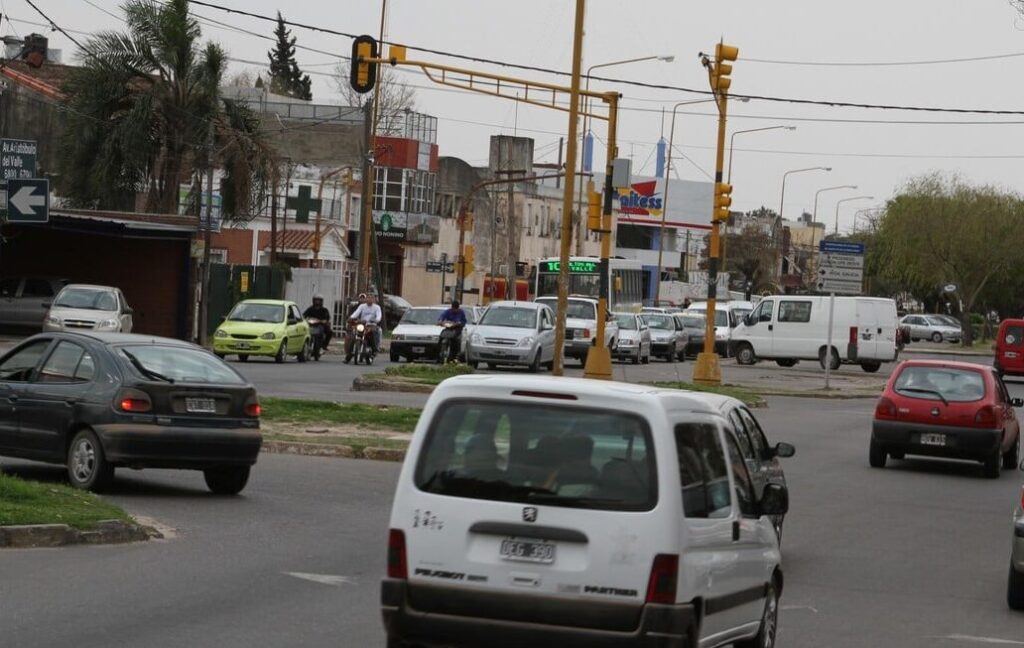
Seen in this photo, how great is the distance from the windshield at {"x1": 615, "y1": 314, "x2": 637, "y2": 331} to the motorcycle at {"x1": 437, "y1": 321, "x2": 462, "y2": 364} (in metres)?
11.3

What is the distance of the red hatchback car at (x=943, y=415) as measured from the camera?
75.5 feet

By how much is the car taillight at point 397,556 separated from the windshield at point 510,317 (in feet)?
113

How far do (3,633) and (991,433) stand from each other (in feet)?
53.8

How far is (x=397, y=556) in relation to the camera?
8.08 meters

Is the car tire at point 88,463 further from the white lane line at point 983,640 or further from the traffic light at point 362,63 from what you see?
the traffic light at point 362,63

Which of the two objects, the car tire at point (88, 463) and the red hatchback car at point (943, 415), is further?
the red hatchback car at point (943, 415)

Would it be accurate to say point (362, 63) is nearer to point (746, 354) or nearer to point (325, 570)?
point (325, 570)

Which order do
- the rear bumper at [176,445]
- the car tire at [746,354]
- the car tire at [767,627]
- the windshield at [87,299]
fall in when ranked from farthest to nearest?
the car tire at [746,354]
the windshield at [87,299]
the rear bumper at [176,445]
the car tire at [767,627]

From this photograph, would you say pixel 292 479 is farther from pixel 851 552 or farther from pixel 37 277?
pixel 37 277

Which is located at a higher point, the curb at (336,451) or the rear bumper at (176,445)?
the rear bumper at (176,445)

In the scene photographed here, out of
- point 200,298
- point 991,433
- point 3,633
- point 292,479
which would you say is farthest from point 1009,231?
point 3,633

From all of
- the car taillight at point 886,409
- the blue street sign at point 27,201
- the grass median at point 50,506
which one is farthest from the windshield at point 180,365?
the car taillight at point 886,409

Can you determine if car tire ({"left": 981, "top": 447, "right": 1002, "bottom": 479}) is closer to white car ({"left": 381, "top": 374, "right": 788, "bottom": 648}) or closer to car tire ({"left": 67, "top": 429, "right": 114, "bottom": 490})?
car tire ({"left": 67, "top": 429, "right": 114, "bottom": 490})

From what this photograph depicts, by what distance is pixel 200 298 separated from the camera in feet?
163
